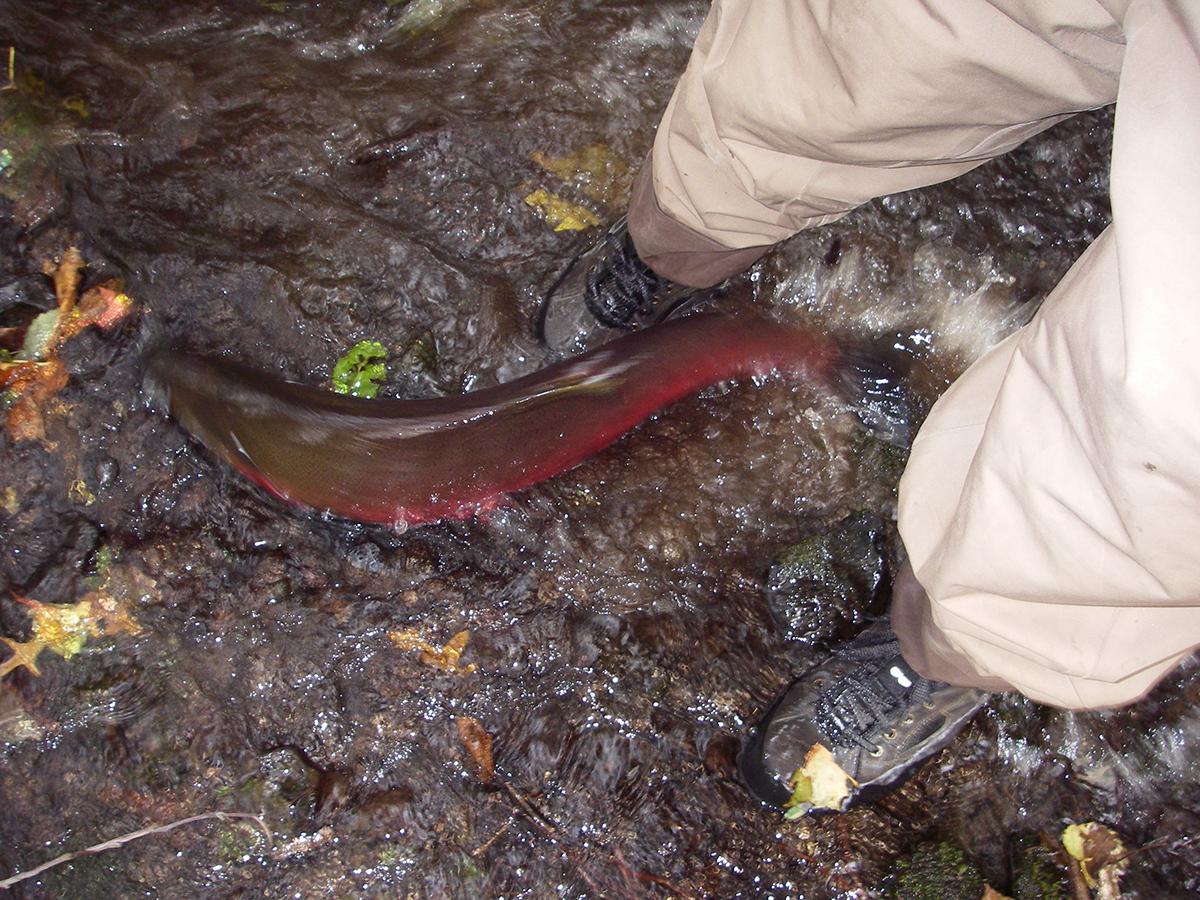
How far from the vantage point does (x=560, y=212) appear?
3.32 metres

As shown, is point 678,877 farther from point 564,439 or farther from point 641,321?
point 641,321

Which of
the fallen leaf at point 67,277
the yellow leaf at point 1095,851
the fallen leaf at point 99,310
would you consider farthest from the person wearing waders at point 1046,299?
the fallen leaf at point 67,277

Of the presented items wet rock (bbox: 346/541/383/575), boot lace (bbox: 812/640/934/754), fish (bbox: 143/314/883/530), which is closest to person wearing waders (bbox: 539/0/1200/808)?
boot lace (bbox: 812/640/934/754)

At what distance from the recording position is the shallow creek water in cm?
252

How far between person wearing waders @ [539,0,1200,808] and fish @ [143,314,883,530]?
0.70m

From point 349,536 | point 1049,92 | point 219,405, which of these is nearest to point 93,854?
point 349,536

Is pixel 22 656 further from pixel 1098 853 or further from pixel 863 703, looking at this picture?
pixel 1098 853

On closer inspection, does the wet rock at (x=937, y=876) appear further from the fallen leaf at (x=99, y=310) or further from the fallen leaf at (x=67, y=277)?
the fallen leaf at (x=67, y=277)

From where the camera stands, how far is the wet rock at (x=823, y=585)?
2.88 meters

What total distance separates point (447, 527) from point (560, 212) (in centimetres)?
143

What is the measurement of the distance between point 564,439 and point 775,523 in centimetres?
90

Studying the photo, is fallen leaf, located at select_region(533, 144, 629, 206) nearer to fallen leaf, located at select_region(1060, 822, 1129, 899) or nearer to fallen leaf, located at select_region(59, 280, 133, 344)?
fallen leaf, located at select_region(59, 280, 133, 344)

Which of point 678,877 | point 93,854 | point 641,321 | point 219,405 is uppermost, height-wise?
point 641,321

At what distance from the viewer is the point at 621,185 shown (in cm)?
336
